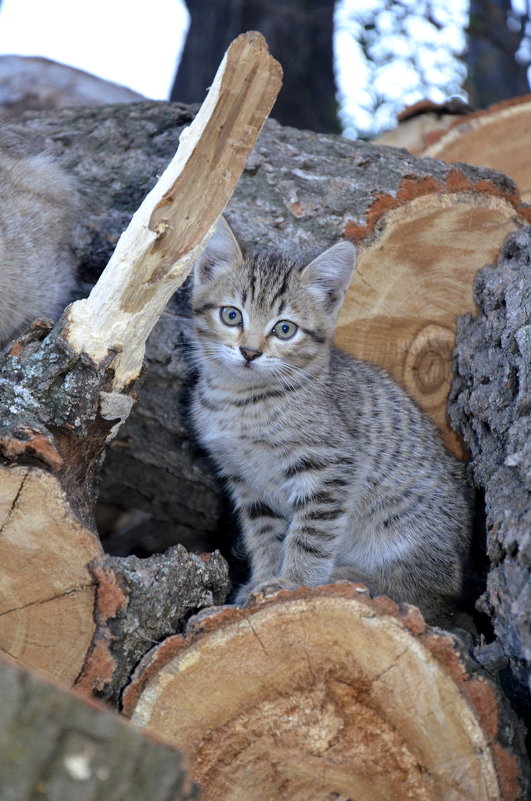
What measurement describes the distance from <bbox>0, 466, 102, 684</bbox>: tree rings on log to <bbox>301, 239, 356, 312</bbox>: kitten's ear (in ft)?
5.43

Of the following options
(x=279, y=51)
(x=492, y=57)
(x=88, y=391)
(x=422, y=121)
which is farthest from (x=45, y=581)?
(x=492, y=57)

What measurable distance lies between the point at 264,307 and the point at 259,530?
1033 millimetres

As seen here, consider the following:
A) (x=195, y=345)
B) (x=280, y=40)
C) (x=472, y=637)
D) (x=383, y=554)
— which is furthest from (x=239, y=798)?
(x=280, y=40)

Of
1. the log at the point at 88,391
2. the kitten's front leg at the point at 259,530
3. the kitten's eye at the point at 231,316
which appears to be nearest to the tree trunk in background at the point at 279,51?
the kitten's eye at the point at 231,316

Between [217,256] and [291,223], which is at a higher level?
[291,223]

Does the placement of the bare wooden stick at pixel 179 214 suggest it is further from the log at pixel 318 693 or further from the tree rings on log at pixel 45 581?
the log at pixel 318 693

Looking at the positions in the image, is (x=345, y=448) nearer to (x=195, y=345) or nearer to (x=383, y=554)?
(x=383, y=554)

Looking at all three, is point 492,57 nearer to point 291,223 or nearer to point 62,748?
point 291,223

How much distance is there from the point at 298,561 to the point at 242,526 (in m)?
0.61

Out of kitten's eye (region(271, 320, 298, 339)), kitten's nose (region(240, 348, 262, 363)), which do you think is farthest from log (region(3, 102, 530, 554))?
kitten's nose (region(240, 348, 262, 363))

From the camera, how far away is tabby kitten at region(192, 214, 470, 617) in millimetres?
3506

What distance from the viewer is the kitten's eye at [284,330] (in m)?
3.66

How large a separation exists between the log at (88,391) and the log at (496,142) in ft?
7.77

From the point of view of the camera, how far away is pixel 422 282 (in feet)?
12.5
